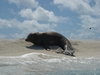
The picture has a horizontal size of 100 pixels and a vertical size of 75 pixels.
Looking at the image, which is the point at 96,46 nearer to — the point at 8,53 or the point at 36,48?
the point at 36,48

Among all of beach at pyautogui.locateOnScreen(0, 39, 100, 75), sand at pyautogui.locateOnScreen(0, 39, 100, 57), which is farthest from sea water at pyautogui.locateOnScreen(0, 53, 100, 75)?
sand at pyautogui.locateOnScreen(0, 39, 100, 57)

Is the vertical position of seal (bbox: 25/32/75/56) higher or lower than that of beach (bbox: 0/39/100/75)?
higher

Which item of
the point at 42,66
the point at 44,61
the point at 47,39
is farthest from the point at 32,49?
the point at 42,66

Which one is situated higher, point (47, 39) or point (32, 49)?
point (47, 39)

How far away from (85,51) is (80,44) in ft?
6.58

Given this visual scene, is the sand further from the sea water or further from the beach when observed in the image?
the sea water

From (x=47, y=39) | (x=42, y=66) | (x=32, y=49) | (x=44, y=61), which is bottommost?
(x=42, y=66)

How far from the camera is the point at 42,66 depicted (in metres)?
9.90

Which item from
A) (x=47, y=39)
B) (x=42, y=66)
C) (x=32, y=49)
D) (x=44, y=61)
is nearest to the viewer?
(x=42, y=66)

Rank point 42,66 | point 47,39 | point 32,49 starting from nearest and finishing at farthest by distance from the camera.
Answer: point 42,66, point 32,49, point 47,39

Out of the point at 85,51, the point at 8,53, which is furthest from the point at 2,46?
the point at 85,51

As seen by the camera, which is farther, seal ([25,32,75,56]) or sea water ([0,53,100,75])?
seal ([25,32,75,56])

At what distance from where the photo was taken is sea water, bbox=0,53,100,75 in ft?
27.9

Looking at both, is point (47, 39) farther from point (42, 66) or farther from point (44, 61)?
point (42, 66)
